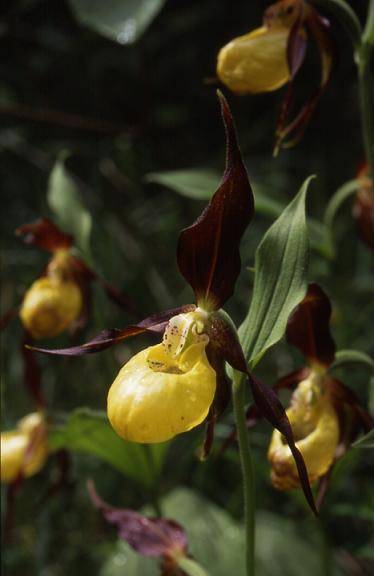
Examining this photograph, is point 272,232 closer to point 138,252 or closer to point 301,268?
point 301,268

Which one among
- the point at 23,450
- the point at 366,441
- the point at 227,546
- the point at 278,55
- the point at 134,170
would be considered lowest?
the point at 227,546

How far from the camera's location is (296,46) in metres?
1.21

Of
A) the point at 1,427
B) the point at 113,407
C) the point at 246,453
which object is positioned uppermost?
the point at 113,407

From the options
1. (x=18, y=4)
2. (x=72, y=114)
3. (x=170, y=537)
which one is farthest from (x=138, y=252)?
(x=170, y=537)

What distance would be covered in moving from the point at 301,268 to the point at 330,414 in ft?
1.07

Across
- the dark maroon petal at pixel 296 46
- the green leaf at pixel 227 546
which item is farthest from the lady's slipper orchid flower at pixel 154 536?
the dark maroon petal at pixel 296 46

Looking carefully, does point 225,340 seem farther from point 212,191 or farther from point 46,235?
point 46,235

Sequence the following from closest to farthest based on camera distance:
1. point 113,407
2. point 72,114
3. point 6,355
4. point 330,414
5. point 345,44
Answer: point 113,407, point 330,414, point 6,355, point 345,44, point 72,114

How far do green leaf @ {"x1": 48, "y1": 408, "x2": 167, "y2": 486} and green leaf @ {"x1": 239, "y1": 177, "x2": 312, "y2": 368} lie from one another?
1.51 feet

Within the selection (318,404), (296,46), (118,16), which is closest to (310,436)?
(318,404)

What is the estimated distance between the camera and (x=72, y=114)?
2504 millimetres

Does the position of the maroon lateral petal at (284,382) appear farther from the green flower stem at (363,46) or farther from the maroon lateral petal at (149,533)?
the green flower stem at (363,46)

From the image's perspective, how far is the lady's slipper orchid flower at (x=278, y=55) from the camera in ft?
3.94

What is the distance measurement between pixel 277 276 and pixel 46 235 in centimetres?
85
